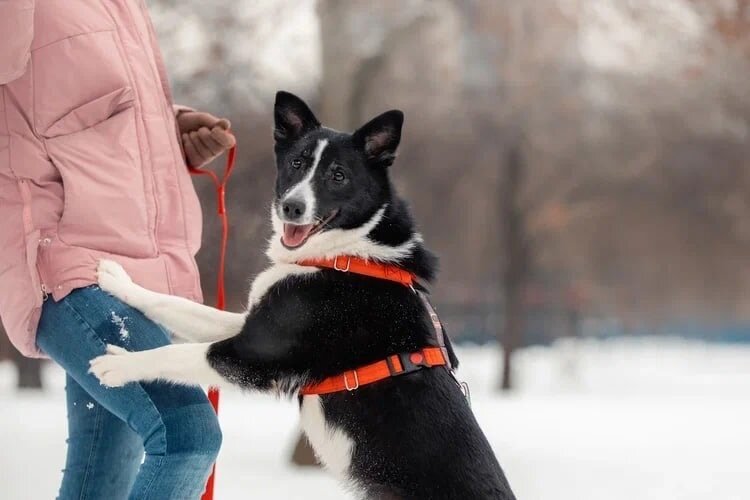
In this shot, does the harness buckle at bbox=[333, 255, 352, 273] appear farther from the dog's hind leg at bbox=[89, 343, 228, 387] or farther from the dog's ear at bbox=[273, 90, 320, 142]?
the dog's ear at bbox=[273, 90, 320, 142]

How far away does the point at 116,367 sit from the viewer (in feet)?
6.64

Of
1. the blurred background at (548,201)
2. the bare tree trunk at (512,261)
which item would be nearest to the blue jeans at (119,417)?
the blurred background at (548,201)

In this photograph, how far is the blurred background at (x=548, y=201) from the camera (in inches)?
264

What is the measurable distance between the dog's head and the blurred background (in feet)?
10.3

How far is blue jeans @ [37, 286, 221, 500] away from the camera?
6.72 ft

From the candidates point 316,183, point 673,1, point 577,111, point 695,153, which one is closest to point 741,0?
point 673,1

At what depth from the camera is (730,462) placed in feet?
20.6

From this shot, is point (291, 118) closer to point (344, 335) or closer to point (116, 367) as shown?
point (344, 335)

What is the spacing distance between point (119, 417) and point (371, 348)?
68cm

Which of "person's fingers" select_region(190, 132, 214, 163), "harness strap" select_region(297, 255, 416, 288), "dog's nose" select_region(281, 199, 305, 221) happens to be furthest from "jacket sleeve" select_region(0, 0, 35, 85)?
"harness strap" select_region(297, 255, 416, 288)

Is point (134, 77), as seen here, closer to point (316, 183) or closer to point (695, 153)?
point (316, 183)

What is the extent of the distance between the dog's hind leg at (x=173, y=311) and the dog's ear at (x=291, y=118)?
2.10 ft

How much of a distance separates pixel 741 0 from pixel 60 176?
7.82 meters

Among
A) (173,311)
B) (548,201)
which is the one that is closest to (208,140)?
(173,311)
